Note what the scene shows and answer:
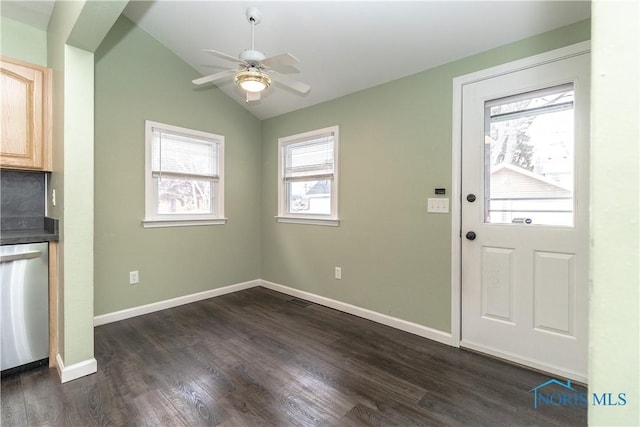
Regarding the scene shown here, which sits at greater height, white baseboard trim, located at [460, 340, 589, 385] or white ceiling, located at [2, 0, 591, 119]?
white ceiling, located at [2, 0, 591, 119]

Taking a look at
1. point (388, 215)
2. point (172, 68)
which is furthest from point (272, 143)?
point (388, 215)

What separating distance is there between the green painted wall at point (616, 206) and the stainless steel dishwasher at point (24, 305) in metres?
2.79

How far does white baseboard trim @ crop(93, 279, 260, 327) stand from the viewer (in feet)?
9.41

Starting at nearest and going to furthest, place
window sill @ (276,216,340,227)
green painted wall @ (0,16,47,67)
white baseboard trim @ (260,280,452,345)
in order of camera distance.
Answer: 1. green painted wall @ (0,16,47,67)
2. white baseboard trim @ (260,280,452,345)
3. window sill @ (276,216,340,227)

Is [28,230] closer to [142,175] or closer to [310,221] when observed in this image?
[142,175]

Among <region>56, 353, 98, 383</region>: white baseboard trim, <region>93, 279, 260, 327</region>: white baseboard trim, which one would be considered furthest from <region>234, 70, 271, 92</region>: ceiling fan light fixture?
<region>93, 279, 260, 327</region>: white baseboard trim

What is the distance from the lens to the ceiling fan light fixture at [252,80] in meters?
2.00

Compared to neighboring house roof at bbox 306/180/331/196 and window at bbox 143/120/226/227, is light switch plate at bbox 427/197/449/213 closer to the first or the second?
neighboring house roof at bbox 306/180/331/196

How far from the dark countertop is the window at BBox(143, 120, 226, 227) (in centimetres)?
85

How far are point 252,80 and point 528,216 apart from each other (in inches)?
87.0

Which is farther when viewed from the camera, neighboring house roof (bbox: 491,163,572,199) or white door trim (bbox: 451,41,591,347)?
white door trim (bbox: 451,41,591,347)

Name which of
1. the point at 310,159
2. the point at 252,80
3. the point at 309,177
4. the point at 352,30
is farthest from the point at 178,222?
the point at 352,30

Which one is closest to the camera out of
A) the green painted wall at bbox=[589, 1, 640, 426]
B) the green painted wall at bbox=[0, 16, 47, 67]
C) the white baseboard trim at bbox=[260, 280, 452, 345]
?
the green painted wall at bbox=[589, 1, 640, 426]

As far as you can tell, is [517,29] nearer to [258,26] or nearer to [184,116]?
[258,26]
